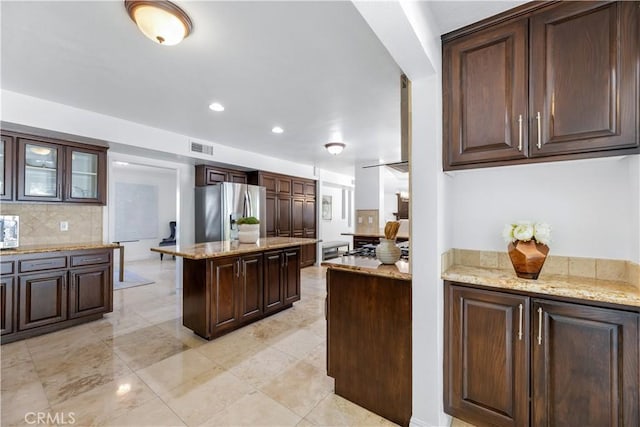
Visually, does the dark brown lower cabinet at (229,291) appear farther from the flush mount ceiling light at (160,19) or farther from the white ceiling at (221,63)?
the flush mount ceiling light at (160,19)

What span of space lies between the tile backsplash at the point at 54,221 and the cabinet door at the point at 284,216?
2.97m

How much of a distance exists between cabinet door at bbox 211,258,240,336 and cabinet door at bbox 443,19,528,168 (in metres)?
2.23

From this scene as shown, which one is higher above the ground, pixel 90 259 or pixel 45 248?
pixel 45 248

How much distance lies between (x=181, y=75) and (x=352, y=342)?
2.48 meters

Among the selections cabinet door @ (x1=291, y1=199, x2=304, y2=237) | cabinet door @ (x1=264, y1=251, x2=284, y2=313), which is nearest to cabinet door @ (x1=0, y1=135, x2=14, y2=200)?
cabinet door @ (x1=264, y1=251, x2=284, y2=313)

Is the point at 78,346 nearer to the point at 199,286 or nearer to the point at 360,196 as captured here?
the point at 199,286

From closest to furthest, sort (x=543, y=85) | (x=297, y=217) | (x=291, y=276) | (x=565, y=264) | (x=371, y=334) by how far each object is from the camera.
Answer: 1. (x=543, y=85)
2. (x=565, y=264)
3. (x=371, y=334)
4. (x=291, y=276)
5. (x=297, y=217)

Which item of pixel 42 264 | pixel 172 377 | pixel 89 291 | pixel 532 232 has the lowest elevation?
pixel 172 377

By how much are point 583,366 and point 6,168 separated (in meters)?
4.74

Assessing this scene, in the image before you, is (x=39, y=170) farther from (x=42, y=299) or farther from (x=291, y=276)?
(x=291, y=276)

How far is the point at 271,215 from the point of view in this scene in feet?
18.4

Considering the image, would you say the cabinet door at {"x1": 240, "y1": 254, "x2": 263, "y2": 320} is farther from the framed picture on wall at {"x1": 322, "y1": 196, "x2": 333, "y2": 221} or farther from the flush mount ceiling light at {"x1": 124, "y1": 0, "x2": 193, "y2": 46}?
the framed picture on wall at {"x1": 322, "y1": 196, "x2": 333, "y2": 221}

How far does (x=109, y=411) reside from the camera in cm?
172

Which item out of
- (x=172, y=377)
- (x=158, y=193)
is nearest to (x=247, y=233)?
(x=172, y=377)
